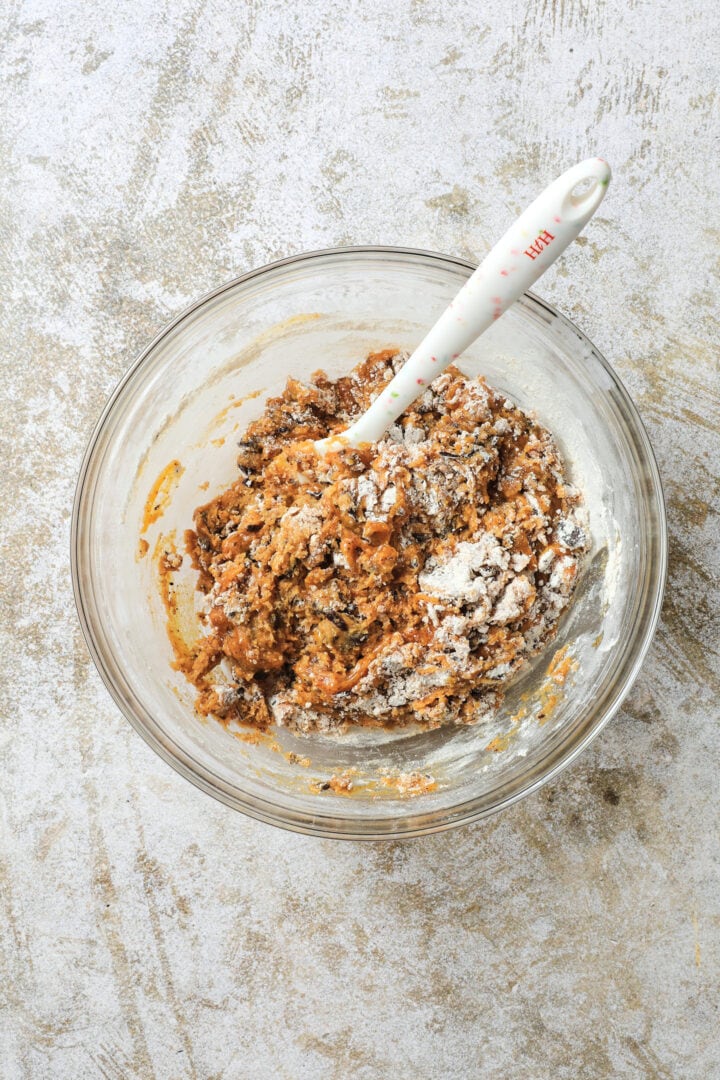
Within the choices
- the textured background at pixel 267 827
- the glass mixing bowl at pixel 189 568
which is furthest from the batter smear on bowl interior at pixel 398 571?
the textured background at pixel 267 827

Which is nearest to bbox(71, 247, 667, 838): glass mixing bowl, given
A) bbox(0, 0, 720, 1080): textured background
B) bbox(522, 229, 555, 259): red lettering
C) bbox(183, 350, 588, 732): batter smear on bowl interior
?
bbox(183, 350, 588, 732): batter smear on bowl interior

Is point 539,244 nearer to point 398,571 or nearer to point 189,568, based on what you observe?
point 398,571

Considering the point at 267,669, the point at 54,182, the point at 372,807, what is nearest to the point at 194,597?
the point at 267,669

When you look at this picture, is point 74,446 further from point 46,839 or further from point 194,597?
point 46,839

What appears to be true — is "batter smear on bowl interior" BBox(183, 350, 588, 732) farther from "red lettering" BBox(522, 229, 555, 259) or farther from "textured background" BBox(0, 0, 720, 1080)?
"red lettering" BBox(522, 229, 555, 259)

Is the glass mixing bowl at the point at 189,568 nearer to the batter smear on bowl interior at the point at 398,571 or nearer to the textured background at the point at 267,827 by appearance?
the batter smear on bowl interior at the point at 398,571

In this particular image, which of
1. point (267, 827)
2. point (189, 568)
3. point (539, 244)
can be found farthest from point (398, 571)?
point (267, 827)
